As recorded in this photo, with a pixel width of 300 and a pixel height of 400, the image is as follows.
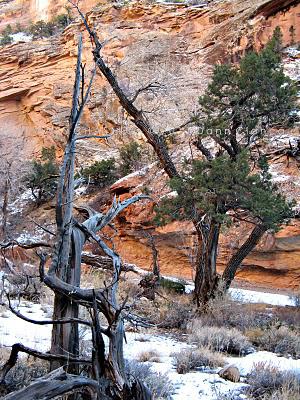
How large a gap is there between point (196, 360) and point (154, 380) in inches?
46.2

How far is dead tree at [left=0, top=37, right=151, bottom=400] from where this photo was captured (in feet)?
8.37

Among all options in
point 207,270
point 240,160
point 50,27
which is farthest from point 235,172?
point 50,27

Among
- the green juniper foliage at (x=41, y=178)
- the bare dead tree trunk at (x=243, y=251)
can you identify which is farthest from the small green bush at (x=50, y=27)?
the bare dead tree trunk at (x=243, y=251)

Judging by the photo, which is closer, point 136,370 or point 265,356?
point 136,370

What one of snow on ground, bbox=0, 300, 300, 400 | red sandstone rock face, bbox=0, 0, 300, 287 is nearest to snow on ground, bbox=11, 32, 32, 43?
red sandstone rock face, bbox=0, 0, 300, 287

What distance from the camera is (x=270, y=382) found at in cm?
416

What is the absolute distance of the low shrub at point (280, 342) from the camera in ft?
19.8

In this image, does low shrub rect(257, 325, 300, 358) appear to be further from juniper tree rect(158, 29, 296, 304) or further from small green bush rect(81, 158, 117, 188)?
small green bush rect(81, 158, 117, 188)

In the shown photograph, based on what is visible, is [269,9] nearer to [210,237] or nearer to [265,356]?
[210,237]

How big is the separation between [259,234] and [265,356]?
13.7 feet

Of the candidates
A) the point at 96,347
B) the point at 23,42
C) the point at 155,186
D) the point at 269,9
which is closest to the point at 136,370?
the point at 96,347

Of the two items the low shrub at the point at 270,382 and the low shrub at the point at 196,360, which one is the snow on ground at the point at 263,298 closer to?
the low shrub at the point at 196,360

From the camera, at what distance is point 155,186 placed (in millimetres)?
16219

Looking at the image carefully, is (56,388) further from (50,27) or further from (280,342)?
(50,27)
